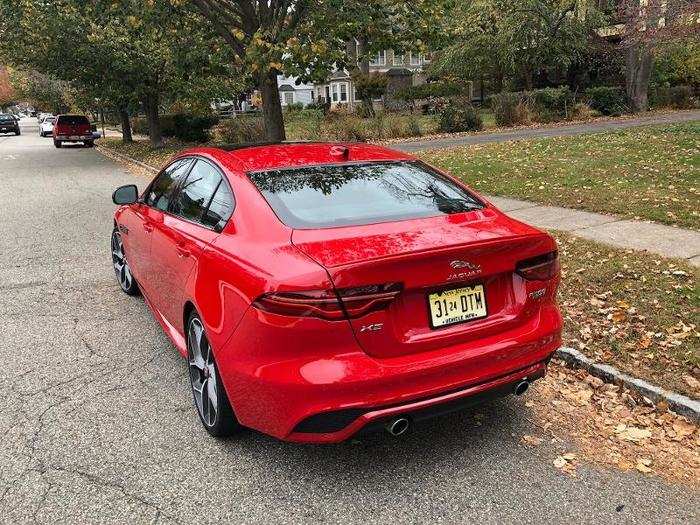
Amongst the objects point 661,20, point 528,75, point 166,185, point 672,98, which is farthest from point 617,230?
point 672,98

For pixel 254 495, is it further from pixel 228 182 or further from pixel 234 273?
pixel 228 182

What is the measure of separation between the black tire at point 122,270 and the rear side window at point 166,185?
3.43 feet

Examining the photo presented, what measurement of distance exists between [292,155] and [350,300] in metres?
1.59

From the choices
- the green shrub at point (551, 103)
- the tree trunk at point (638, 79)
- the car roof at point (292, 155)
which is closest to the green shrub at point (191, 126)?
the green shrub at point (551, 103)

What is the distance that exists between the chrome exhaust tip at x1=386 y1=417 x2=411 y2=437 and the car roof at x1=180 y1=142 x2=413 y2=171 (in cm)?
167

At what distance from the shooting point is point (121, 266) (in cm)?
618

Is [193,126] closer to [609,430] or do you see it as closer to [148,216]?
[148,216]

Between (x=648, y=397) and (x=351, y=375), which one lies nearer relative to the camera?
(x=351, y=375)

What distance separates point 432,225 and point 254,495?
1.57 meters

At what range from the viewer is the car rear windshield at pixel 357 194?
126 inches

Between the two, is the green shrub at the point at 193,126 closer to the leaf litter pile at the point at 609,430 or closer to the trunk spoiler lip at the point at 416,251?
the leaf litter pile at the point at 609,430

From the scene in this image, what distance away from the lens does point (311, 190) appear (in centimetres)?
344

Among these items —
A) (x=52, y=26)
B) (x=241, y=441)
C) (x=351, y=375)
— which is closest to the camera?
(x=351, y=375)

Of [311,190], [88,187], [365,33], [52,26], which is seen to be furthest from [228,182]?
[52,26]
